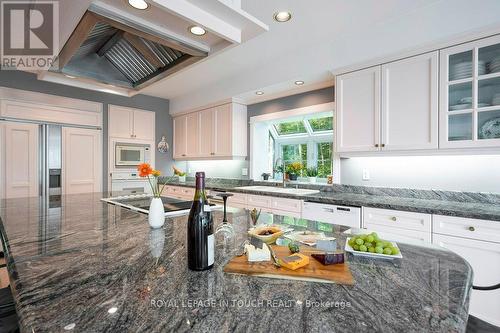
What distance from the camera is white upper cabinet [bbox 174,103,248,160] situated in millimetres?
4055

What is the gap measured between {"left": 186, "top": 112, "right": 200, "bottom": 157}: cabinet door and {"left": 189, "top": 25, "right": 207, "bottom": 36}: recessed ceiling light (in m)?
3.42

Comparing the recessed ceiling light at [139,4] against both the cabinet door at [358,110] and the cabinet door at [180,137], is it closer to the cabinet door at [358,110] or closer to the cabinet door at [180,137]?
the cabinet door at [358,110]

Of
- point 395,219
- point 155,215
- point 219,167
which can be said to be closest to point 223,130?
point 219,167

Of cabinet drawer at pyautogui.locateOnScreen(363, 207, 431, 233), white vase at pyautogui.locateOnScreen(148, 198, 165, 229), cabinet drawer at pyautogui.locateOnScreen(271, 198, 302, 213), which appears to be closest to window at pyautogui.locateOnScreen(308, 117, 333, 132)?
cabinet drawer at pyautogui.locateOnScreen(271, 198, 302, 213)

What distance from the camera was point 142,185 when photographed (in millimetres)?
4676

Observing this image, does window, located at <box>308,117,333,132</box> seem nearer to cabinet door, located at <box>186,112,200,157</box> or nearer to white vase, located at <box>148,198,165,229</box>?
cabinet door, located at <box>186,112,200,157</box>

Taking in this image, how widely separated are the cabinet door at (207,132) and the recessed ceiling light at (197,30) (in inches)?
120

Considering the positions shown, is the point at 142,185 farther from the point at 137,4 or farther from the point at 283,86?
the point at 137,4

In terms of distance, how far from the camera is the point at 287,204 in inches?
115

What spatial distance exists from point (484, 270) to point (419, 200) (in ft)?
2.53

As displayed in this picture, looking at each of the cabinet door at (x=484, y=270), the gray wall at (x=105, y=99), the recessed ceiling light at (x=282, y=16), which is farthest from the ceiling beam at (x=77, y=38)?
the gray wall at (x=105, y=99)

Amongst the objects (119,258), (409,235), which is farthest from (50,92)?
(409,235)

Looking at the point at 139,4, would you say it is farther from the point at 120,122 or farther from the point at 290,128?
the point at 120,122

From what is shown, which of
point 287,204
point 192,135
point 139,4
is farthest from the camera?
point 192,135
